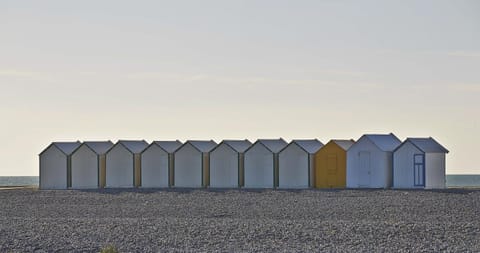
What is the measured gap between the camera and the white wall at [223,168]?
47.7m

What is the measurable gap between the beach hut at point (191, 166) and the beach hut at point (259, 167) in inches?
77.8

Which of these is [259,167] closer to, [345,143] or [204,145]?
[204,145]

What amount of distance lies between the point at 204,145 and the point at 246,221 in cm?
1893

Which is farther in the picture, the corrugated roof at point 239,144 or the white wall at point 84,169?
the white wall at point 84,169

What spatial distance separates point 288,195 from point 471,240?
52.6 ft

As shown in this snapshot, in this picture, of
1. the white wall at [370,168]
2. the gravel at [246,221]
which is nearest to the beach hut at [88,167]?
the gravel at [246,221]

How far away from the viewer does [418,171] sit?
44469 millimetres

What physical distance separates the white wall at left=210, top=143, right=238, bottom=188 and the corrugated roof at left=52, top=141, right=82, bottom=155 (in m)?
6.58

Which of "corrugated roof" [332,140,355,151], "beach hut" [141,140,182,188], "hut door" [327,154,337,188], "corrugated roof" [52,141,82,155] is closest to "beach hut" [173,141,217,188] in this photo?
"beach hut" [141,140,182,188]

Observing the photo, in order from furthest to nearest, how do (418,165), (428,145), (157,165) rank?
(157,165) → (428,145) → (418,165)

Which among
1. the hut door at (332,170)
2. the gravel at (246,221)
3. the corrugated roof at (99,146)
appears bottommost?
the gravel at (246,221)

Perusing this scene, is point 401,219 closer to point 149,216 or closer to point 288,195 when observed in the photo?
point 149,216

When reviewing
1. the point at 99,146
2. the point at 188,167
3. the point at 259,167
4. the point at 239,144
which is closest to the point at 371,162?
the point at 259,167

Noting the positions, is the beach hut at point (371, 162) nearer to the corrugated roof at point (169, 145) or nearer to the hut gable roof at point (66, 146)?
the corrugated roof at point (169, 145)
